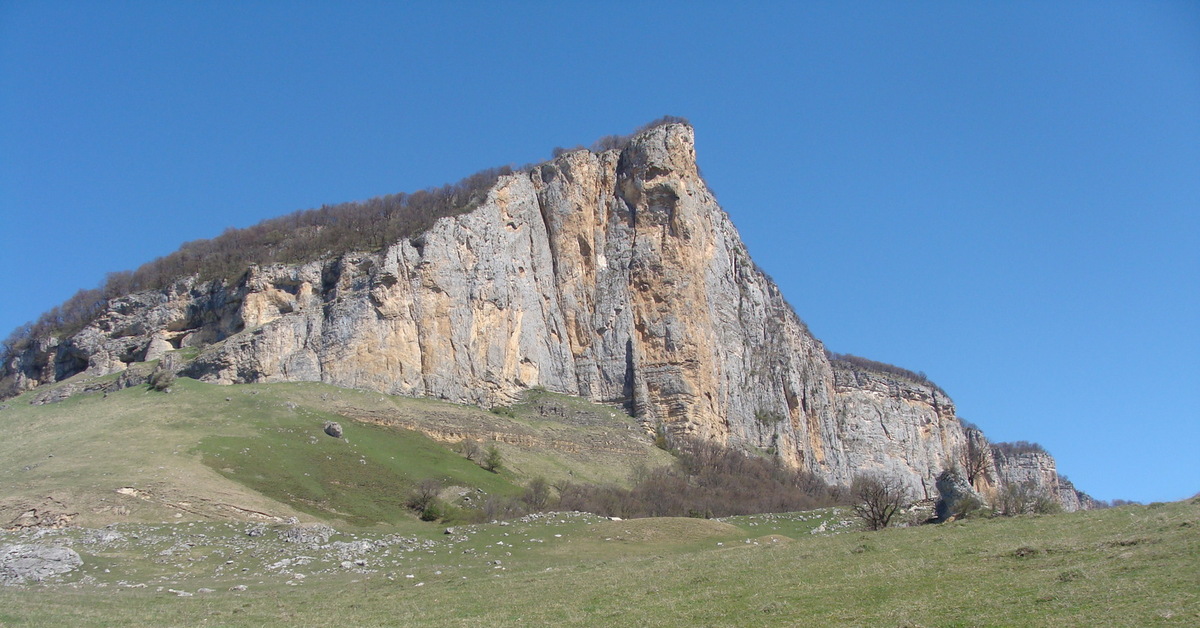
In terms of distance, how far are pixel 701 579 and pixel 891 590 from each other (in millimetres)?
4717

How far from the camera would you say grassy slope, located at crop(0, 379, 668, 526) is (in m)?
35.8

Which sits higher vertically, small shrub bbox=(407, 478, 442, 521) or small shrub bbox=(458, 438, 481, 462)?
small shrub bbox=(458, 438, 481, 462)

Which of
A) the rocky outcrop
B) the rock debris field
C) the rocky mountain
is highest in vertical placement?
the rocky mountain

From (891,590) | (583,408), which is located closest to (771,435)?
(583,408)

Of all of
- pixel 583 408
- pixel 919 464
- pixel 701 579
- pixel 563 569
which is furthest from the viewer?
pixel 919 464

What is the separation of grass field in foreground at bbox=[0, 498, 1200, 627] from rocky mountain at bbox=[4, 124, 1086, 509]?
3985cm

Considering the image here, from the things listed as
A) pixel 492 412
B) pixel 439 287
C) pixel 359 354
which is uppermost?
pixel 439 287

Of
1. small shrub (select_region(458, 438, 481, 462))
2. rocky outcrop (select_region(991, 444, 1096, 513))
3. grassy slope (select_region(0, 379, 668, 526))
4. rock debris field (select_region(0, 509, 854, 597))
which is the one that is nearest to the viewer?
rock debris field (select_region(0, 509, 854, 597))

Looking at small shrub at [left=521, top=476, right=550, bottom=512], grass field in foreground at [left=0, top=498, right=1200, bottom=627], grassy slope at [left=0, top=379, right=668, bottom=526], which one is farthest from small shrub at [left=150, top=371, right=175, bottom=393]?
grass field in foreground at [left=0, top=498, right=1200, bottom=627]

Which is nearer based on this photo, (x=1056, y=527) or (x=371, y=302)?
(x=1056, y=527)

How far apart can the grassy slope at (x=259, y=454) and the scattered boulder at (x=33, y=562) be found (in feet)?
18.2

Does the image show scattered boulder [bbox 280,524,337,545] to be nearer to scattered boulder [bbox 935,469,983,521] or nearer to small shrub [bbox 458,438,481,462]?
scattered boulder [bbox 935,469,983,521]

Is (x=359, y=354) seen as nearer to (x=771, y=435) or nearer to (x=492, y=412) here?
(x=492, y=412)

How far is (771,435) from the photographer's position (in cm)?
8681
